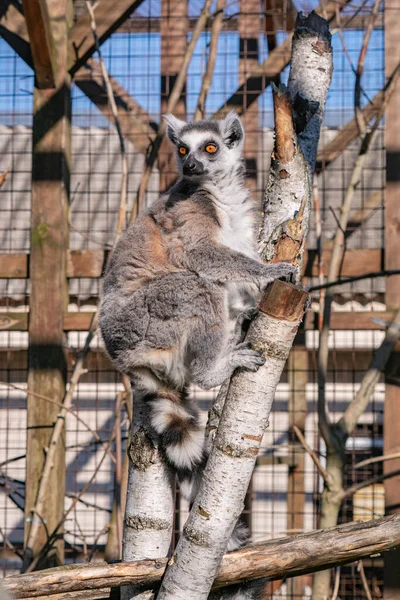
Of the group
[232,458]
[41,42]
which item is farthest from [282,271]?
[41,42]

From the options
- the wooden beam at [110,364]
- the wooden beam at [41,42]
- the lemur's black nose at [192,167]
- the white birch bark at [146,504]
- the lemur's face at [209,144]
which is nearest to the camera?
the white birch bark at [146,504]

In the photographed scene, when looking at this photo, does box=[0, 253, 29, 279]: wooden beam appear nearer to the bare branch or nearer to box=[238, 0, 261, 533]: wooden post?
box=[238, 0, 261, 533]: wooden post

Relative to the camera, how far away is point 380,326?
4117 millimetres

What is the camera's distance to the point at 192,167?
3262 millimetres

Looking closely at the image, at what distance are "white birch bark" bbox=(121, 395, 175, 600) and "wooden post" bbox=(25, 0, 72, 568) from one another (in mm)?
1564

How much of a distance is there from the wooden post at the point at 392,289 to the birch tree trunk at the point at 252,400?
1922 millimetres

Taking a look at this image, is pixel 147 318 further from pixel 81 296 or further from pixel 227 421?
pixel 81 296

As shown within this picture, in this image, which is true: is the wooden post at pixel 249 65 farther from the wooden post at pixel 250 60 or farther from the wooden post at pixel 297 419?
the wooden post at pixel 297 419

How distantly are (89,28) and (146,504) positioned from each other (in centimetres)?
300

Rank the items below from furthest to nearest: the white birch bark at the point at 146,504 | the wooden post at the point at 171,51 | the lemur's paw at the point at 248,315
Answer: the wooden post at the point at 171,51 → the lemur's paw at the point at 248,315 → the white birch bark at the point at 146,504

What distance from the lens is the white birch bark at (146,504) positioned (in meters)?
2.56

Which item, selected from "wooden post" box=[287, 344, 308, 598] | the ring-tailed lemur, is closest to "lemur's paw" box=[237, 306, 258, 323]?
the ring-tailed lemur

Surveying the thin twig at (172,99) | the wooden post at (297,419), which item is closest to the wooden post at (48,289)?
the thin twig at (172,99)

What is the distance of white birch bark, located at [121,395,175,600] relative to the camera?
2.56 m
